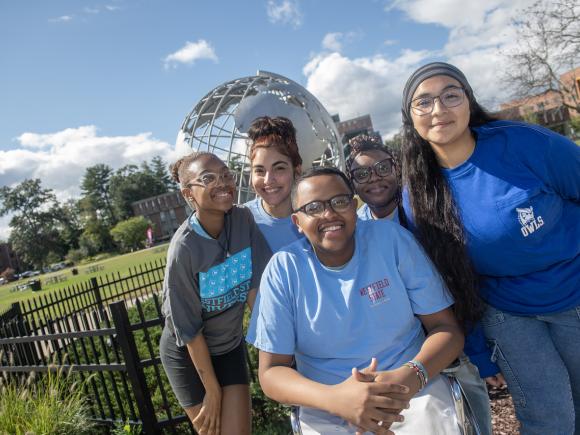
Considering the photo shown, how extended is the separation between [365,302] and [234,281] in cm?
99

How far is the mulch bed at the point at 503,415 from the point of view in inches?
130

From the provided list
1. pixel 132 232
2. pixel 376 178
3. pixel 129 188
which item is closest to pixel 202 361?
pixel 376 178

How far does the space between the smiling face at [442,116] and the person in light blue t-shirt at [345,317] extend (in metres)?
0.53

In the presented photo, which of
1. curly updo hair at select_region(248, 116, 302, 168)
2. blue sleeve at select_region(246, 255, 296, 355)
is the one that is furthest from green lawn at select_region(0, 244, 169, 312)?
blue sleeve at select_region(246, 255, 296, 355)

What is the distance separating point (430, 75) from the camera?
2.20 m

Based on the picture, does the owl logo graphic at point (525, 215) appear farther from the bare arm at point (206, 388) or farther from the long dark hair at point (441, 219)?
the bare arm at point (206, 388)

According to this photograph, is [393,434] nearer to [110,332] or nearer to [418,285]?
[418,285]

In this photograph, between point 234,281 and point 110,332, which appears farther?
point 110,332

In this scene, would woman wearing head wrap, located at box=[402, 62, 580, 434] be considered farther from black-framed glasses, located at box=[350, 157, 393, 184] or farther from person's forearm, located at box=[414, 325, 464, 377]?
black-framed glasses, located at box=[350, 157, 393, 184]

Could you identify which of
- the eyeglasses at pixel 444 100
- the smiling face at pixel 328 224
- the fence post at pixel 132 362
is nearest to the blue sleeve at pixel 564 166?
the eyeglasses at pixel 444 100

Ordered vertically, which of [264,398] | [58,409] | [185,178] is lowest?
[264,398]

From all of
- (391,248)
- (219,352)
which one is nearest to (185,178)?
(219,352)

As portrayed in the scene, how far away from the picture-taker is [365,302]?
200 cm

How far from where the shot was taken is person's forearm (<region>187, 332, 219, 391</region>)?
2605mm
